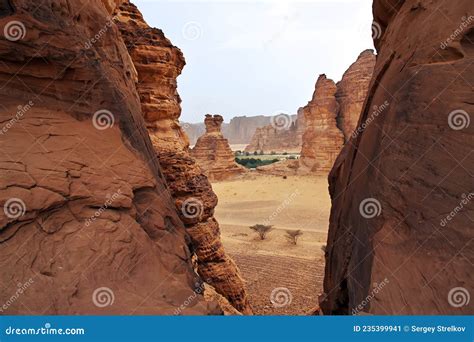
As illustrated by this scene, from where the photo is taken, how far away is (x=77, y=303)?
3078mm

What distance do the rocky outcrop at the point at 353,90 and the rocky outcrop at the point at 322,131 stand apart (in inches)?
32.5

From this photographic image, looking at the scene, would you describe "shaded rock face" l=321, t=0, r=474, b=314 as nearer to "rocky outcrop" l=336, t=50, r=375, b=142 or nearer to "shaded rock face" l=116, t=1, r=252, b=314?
"shaded rock face" l=116, t=1, r=252, b=314

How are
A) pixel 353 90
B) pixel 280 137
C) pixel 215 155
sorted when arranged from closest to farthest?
pixel 353 90, pixel 215 155, pixel 280 137

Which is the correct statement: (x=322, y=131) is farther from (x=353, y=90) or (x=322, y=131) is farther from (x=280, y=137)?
(x=280, y=137)

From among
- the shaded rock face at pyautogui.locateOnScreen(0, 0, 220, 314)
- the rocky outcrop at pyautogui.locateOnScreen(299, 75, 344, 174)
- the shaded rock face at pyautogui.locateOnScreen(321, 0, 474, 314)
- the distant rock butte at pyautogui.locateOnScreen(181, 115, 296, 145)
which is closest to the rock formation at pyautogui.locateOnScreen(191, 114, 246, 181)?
the rocky outcrop at pyautogui.locateOnScreen(299, 75, 344, 174)

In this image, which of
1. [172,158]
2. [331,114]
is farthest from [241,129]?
[172,158]

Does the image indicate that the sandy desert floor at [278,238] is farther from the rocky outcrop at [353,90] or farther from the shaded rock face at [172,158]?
the rocky outcrop at [353,90]

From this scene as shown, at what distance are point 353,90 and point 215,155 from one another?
65.3 feet

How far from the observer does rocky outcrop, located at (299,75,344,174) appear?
3838 centimetres

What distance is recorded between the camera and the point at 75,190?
3904 mm

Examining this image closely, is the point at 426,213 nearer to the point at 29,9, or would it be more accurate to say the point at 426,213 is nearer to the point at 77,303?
the point at 77,303

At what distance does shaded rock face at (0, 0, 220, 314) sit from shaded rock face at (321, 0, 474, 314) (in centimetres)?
210

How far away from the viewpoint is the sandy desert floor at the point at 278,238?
11633 millimetres

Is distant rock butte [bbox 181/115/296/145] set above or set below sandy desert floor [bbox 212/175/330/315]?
above
